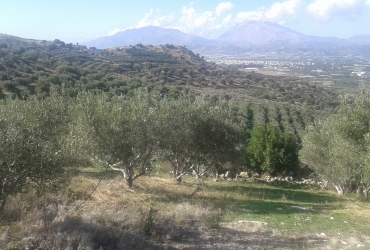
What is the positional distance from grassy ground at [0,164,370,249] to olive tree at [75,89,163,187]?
2045mm

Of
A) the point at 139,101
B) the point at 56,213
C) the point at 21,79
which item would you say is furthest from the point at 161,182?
the point at 21,79

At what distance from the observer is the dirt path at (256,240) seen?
10486 millimetres

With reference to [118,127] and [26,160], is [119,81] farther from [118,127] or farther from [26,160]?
[26,160]

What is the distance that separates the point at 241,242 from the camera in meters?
10.8

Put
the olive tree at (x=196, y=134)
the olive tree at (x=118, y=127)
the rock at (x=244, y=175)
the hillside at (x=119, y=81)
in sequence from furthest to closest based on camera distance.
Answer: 1. the hillside at (x=119, y=81)
2. the rock at (x=244, y=175)
3. the olive tree at (x=196, y=134)
4. the olive tree at (x=118, y=127)

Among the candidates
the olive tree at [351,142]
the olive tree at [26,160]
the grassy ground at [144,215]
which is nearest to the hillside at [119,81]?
the grassy ground at [144,215]

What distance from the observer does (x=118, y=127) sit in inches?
558

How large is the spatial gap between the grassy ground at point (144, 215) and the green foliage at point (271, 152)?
8380 millimetres

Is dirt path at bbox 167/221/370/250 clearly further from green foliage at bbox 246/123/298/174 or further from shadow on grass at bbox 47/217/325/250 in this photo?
green foliage at bbox 246/123/298/174

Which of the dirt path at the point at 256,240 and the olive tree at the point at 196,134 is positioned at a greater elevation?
the olive tree at the point at 196,134

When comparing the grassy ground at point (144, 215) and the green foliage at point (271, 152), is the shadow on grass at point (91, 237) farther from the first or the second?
the green foliage at point (271, 152)

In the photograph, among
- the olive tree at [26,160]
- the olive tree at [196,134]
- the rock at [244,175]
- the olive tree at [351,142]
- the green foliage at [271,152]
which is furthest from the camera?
the rock at [244,175]

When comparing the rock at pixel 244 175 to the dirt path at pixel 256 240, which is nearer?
the dirt path at pixel 256 240

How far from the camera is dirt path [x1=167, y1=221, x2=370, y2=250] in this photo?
413 inches
